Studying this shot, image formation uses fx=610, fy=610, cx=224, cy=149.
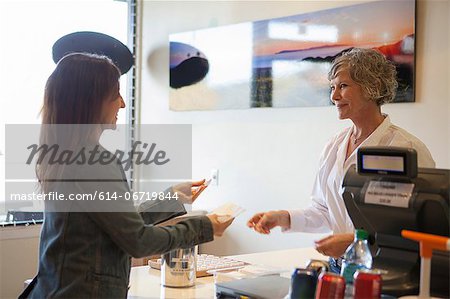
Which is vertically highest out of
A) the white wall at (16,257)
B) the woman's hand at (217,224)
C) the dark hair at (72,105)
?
the dark hair at (72,105)

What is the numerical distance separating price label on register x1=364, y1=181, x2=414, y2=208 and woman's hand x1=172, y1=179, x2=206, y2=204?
0.61 meters

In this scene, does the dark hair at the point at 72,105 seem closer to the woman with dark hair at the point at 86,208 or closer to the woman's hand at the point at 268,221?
the woman with dark hair at the point at 86,208

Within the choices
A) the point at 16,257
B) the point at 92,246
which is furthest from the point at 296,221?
the point at 16,257

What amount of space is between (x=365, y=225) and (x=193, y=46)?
2.66 metres

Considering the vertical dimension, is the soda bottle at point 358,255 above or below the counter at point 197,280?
above

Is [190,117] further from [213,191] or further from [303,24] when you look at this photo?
[303,24]

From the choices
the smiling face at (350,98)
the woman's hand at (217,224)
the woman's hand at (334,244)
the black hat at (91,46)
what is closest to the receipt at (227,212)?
the woman's hand at (217,224)

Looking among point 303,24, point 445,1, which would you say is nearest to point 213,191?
point 303,24

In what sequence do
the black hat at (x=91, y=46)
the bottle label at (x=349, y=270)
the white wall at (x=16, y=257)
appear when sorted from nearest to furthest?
1. the bottle label at (x=349, y=270)
2. the white wall at (x=16, y=257)
3. the black hat at (x=91, y=46)

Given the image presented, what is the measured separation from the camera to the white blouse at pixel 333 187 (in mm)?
2176

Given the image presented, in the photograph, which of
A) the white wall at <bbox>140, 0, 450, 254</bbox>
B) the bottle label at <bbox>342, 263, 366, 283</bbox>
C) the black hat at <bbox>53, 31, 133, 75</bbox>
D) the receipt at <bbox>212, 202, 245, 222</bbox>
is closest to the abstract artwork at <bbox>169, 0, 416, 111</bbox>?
the white wall at <bbox>140, 0, 450, 254</bbox>

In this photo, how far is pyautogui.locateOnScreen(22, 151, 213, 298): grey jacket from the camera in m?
1.59

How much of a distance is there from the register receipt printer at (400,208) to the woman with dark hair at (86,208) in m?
0.53

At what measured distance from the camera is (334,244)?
176 centimetres
